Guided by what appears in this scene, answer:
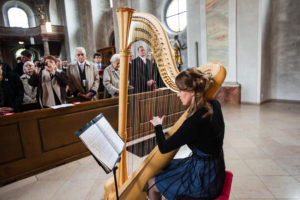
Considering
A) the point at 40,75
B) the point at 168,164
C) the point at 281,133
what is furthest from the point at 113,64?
the point at 281,133

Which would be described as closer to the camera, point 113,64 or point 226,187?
point 226,187

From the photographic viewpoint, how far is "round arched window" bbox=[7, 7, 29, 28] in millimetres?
17266

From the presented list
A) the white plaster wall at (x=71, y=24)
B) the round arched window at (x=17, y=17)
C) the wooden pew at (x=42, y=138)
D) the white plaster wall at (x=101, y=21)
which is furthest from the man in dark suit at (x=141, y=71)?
the round arched window at (x=17, y=17)

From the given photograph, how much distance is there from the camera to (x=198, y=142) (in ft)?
4.09

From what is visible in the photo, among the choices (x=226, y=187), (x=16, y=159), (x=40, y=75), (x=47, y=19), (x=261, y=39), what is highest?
(x=47, y=19)

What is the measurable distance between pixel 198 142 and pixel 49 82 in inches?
110

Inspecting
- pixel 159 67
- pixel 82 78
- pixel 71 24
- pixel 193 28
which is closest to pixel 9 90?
pixel 82 78

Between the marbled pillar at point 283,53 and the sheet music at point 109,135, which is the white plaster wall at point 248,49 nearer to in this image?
the marbled pillar at point 283,53

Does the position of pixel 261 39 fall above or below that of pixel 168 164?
above

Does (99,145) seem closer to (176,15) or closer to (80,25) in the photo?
(176,15)

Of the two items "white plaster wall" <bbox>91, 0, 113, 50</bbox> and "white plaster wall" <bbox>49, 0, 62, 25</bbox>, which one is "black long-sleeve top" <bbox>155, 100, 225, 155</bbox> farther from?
"white plaster wall" <bbox>49, 0, 62, 25</bbox>

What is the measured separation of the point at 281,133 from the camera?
3.71m

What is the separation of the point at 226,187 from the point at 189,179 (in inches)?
10.3

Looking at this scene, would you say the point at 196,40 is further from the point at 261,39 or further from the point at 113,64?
the point at 113,64
